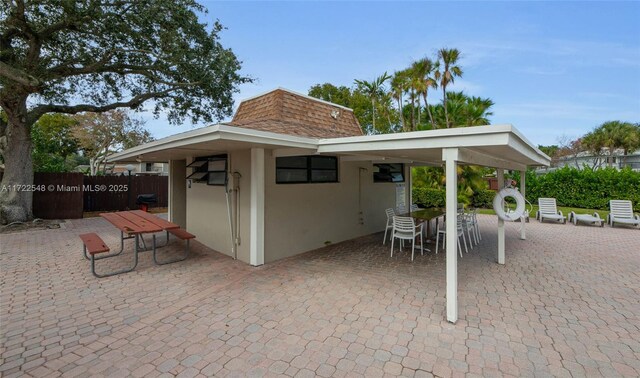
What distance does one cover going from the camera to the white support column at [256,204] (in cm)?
536

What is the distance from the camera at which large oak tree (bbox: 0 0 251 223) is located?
28.3ft

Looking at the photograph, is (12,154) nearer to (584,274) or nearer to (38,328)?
(38,328)

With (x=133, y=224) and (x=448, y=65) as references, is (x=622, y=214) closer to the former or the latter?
(x=448, y=65)

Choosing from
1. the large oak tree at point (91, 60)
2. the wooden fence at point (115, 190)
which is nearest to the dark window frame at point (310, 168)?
the large oak tree at point (91, 60)

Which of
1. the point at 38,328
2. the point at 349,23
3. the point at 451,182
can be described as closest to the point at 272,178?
the point at 451,182

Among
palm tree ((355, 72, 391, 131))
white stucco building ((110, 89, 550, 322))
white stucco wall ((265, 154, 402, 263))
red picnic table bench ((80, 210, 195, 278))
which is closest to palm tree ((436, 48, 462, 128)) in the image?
palm tree ((355, 72, 391, 131))

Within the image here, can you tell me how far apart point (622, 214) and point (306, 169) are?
36.7ft

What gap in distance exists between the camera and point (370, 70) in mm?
20391

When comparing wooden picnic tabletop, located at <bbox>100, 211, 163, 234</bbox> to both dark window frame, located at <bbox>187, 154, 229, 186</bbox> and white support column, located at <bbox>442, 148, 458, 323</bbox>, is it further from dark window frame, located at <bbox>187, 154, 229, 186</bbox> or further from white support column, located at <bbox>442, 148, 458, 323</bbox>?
white support column, located at <bbox>442, 148, 458, 323</bbox>

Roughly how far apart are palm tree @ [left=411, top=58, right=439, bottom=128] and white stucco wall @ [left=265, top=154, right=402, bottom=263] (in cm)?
992

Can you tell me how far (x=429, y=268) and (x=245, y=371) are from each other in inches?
158

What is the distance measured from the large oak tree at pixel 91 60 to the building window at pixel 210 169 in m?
5.30

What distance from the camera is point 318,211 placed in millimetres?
6809

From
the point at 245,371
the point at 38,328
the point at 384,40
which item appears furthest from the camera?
the point at 384,40
